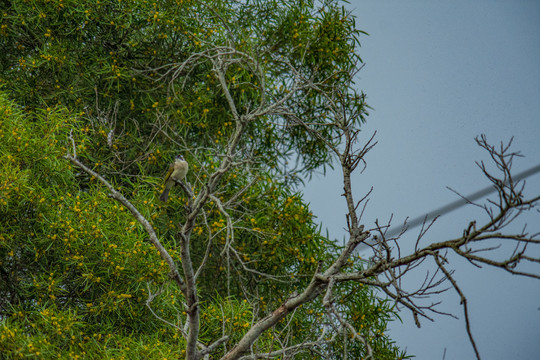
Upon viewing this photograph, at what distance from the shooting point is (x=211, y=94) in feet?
16.7

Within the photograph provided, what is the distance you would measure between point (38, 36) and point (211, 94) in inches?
50.8

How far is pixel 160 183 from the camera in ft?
15.2

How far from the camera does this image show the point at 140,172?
515 centimetres

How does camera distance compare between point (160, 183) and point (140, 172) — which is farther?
point (140, 172)

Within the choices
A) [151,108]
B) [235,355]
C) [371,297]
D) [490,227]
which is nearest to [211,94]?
[151,108]

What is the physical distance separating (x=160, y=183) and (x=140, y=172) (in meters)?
0.57

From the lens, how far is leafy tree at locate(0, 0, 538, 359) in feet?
12.1

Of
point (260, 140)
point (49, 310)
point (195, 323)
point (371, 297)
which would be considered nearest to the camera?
point (195, 323)

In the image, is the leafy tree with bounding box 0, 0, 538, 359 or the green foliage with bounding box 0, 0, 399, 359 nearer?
the leafy tree with bounding box 0, 0, 538, 359

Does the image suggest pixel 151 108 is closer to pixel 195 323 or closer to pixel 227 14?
pixel 227 14

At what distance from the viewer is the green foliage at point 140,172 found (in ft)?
12.6

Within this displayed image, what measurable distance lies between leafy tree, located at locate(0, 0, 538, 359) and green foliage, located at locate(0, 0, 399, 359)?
14mm

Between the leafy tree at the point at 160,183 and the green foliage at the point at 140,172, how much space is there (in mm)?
14

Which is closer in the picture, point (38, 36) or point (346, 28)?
point (38, 36)
